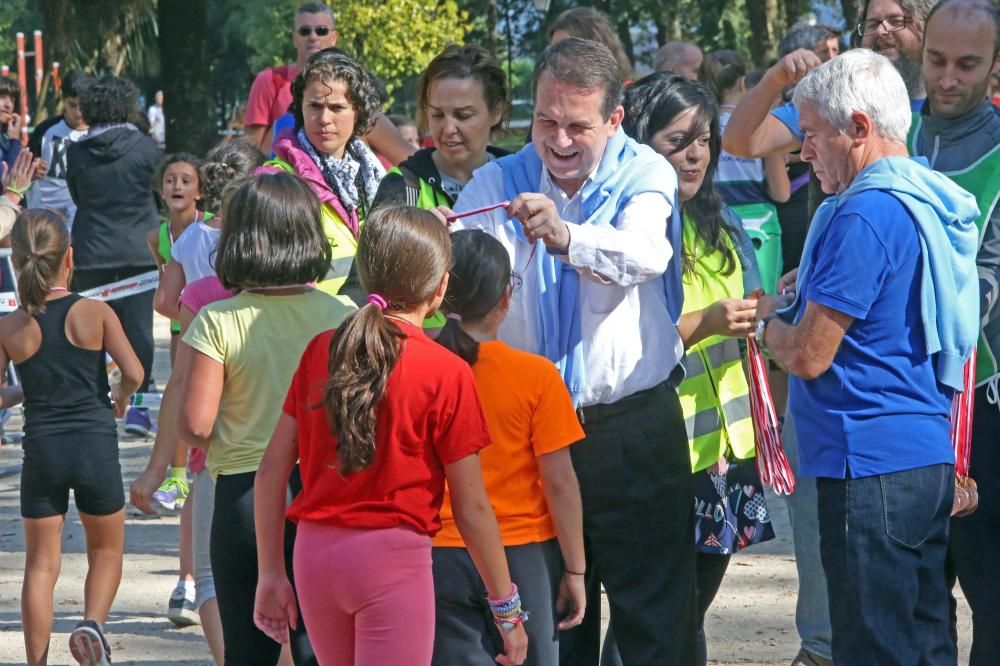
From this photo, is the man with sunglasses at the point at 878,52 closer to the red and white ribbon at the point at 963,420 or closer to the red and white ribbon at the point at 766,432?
the red and white ribbon at the point at 766,432

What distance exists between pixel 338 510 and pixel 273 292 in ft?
2.88

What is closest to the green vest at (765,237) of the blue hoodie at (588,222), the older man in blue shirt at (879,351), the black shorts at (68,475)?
the blue hoodie at (588,222)

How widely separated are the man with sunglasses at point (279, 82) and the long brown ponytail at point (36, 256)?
232cm

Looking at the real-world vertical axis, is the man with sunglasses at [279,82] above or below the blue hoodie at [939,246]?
above

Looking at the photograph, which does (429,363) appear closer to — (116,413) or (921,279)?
(921,279)

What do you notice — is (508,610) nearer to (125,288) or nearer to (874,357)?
(874,357)

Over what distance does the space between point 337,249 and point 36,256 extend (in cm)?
114

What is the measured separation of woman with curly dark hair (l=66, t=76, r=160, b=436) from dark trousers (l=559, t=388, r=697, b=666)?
19.4ft

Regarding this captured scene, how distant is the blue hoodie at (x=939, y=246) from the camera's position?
3066mm

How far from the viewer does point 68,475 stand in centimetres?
481

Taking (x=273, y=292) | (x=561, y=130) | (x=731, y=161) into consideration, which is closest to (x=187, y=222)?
(x=731, y=161)

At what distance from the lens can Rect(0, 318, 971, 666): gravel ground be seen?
5012mm

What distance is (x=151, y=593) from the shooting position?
18.9ft

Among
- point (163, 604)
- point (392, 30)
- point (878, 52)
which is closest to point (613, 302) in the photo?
point (878, 52)
